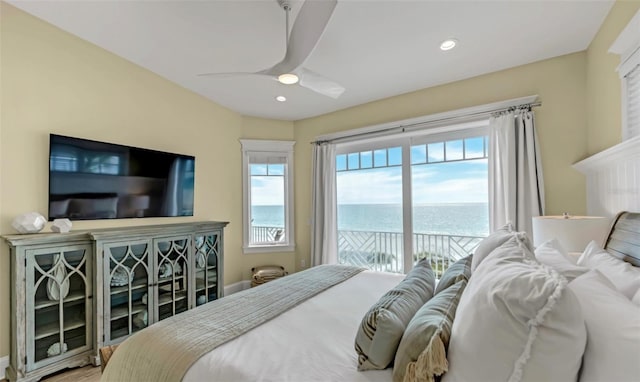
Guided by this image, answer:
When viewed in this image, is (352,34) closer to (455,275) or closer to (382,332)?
(455,275)

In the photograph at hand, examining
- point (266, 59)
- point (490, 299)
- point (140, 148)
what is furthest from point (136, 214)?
point (490, 299)

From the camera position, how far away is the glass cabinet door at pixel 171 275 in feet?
9.29

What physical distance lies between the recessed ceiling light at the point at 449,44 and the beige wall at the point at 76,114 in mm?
2960

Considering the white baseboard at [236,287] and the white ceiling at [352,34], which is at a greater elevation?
the white ceiling at [352,34]

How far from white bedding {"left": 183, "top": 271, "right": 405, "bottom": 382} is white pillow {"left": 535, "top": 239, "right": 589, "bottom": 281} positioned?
84cm

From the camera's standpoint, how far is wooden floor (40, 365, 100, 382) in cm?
218

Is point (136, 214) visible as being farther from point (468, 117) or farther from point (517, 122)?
point (517, 122)

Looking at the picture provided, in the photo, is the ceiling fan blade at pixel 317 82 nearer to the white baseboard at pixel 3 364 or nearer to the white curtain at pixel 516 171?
the white curtain at pixel 516 171

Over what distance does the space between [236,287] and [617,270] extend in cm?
410

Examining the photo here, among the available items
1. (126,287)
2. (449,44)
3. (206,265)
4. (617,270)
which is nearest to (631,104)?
(449,44)

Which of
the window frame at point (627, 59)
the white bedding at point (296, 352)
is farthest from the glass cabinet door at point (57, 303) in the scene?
the window frame at point (627, 59)

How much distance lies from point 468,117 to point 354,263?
2.54m

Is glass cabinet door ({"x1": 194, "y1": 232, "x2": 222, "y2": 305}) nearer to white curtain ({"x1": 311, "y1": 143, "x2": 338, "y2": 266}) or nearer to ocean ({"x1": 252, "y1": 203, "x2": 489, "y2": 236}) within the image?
ocean ({"x1": 252, "y1": 203, "x2": 489, "y2": 236})

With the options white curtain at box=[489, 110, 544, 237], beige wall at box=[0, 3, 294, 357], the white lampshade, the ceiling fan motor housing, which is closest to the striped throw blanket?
beige wall at box=[0, 3, 294, 357]
